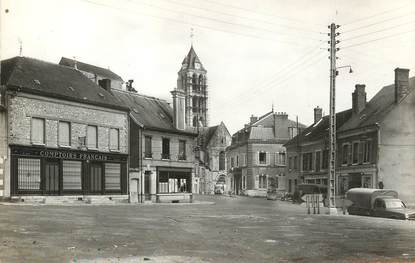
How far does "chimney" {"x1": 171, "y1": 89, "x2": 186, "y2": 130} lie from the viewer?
43594 mm

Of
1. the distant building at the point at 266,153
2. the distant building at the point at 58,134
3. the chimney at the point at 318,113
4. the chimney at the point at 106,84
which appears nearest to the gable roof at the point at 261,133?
the distant building at the point at 266,153

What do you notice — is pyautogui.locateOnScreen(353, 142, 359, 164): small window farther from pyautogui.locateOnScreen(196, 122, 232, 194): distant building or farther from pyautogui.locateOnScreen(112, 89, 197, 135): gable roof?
pyautogui.locateOnScreen(196, 122, 232, 194): distant building

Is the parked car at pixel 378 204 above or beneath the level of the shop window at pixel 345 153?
beneath

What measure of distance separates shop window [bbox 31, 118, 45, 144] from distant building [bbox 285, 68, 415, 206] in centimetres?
2266

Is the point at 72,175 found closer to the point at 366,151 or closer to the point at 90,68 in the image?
the point at 366,151

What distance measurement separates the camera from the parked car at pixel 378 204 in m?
26.1

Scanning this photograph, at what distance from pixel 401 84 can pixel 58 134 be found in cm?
2370

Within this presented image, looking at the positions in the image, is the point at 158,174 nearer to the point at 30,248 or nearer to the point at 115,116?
the point at 115,116

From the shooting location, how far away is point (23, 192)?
96.1 ft

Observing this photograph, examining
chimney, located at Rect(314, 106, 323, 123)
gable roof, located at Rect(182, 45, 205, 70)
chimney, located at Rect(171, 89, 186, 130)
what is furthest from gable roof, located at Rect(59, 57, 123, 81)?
gable roof, located at Rect(182, 45, 205, 70)

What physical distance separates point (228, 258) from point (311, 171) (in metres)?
38.7

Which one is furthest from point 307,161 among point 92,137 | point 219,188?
point 219,188

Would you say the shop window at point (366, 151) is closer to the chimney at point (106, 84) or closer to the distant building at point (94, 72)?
the chimney at point (106, 84)

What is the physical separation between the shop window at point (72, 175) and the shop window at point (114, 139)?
3468 mm
